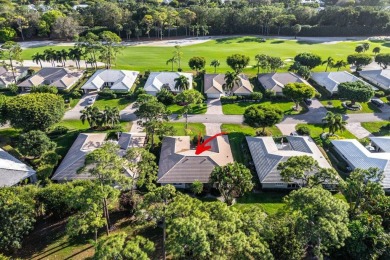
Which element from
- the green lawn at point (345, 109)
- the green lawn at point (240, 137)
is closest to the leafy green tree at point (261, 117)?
the green lawn at point (240, 137)

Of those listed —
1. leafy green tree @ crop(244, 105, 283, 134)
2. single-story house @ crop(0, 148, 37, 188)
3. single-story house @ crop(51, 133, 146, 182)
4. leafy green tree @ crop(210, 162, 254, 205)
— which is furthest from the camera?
leafy green tree @ crop(244, 105, 283, 134)

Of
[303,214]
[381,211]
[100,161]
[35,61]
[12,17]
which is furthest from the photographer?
[12,17]

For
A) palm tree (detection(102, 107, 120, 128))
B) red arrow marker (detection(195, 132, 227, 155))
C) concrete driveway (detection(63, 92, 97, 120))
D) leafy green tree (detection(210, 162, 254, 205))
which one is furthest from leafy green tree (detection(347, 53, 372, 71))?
concrete driveway (detection(63, 92, 97, 120))

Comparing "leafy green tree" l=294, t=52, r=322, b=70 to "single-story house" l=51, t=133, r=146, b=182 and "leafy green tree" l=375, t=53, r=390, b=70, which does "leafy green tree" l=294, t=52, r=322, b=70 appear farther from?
"single-story house" l=51, t=133, r=146, b=182

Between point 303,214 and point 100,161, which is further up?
Result: point 100,161

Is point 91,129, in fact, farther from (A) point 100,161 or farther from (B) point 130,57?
(B) point 130,57

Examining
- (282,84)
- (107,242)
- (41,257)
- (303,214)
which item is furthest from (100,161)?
(282,84)
